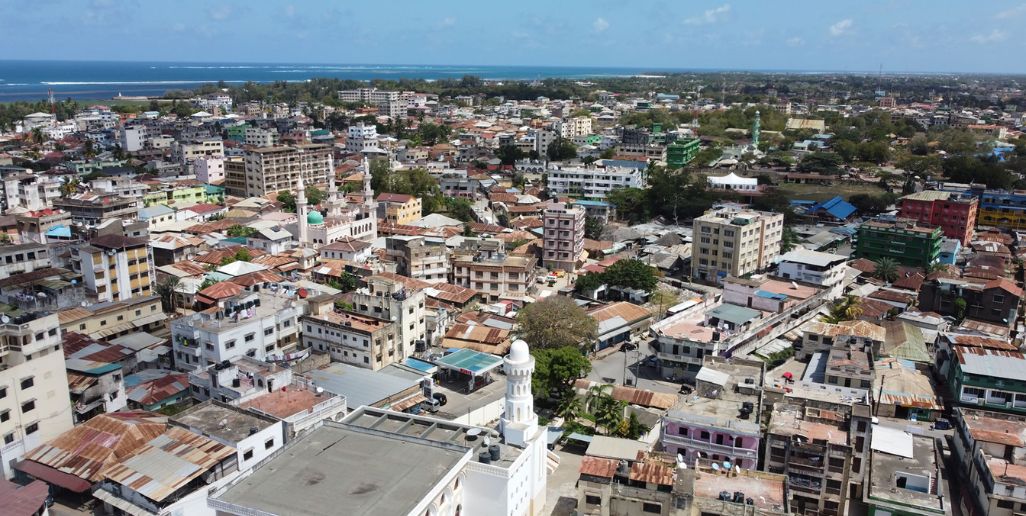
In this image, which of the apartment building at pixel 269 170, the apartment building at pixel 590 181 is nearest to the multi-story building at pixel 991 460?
the apartment building at pixel 590 181

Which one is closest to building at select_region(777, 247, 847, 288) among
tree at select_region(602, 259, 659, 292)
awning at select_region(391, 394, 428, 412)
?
tree at select_region(602, 259, 659, 292)

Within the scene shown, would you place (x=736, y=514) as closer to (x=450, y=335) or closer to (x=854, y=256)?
(x=450, y=335)

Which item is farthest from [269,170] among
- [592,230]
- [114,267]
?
[114,267]

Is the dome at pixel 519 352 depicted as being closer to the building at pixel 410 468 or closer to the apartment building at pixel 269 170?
the building at pixel 410 468

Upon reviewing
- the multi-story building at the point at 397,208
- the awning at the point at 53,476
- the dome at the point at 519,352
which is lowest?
the awning at the point at 53,476

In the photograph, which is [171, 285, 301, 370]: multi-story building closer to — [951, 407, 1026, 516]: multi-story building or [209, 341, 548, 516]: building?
[209, 341, 548, 516]: building

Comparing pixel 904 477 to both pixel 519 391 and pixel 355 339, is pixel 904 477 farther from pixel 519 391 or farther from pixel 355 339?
pixel 355 339

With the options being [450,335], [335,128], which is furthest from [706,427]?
[335,128]
